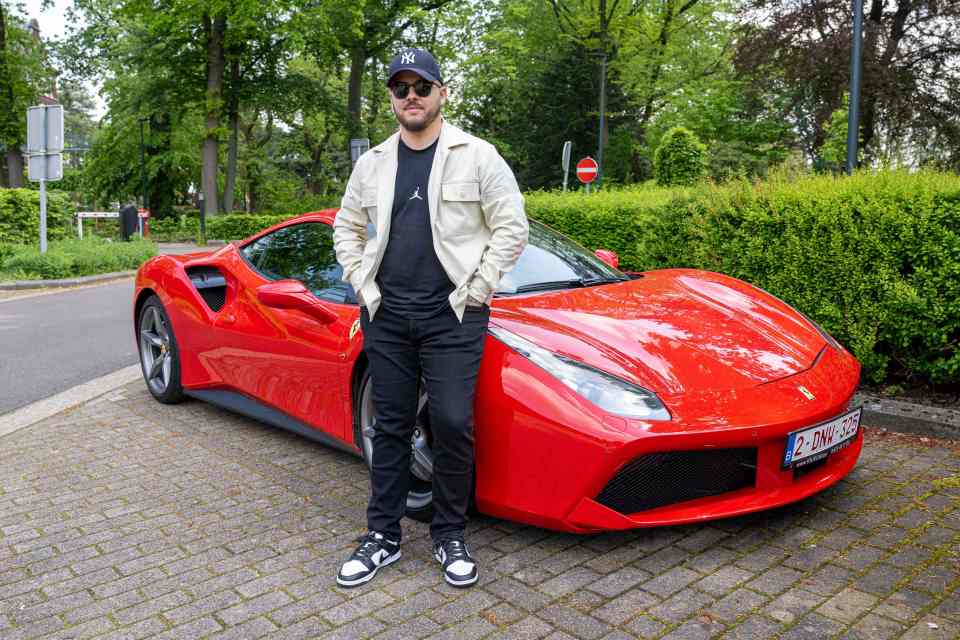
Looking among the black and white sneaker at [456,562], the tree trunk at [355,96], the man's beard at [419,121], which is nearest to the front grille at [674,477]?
the black and white sneaker at [456,562]

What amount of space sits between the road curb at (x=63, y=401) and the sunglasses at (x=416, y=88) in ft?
11.7

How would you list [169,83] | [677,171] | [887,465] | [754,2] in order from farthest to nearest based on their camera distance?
[169,83], [754,2], [677,171], [887,465]

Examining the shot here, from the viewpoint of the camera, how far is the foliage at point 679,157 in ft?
56.5

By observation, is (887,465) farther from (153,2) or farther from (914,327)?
(153,2)

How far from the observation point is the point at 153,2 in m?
29.4

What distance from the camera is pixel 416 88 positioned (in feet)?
9.80

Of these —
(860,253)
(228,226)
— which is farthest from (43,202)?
(228,226)

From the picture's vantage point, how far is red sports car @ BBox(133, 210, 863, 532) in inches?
117

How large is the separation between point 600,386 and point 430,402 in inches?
24.1

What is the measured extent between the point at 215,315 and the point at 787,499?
10.9 feet

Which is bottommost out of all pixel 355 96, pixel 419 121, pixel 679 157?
pixel 419 121

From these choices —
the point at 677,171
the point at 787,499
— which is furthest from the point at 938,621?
the point at 677,171

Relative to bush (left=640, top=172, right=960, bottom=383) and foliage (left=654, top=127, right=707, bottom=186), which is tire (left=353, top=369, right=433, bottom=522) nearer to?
bush (left=640, top=172, right=960, bottom=383)

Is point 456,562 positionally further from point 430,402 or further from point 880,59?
point 880,59
